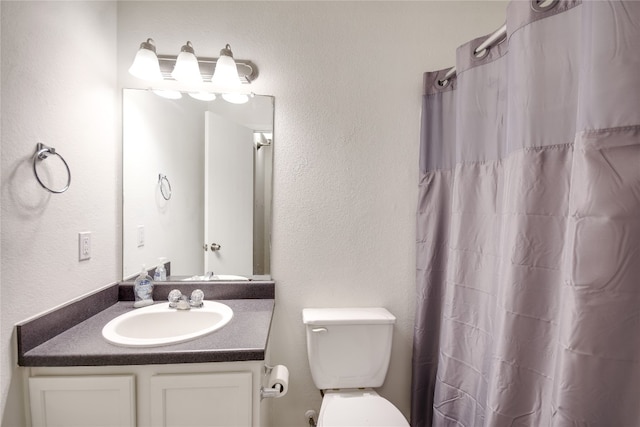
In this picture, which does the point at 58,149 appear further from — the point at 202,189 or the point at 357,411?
the point at 357,411

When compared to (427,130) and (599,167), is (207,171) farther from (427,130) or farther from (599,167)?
(599,167)

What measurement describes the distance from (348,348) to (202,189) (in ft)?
3.63

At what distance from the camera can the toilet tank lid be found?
1379 mm

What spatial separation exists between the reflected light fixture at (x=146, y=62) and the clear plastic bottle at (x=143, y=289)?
3.04ft

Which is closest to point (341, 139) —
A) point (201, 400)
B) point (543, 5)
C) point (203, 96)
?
point (203, 96)

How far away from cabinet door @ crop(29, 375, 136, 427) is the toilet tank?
2.41ft

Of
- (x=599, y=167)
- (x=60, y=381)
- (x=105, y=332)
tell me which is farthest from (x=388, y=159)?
(x=60, y=381)

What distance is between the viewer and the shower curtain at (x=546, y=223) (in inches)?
25.9

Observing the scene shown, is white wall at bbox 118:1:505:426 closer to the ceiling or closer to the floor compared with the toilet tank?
closer to the ceiling

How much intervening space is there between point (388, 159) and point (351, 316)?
85 cm

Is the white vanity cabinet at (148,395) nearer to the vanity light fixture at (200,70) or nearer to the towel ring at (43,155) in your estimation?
the towel ring at (43,155)

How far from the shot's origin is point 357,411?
4.12 feet

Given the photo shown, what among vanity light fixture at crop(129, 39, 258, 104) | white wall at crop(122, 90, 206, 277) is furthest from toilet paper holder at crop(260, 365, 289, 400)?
vanity light fixture at crop(129, 39, 258, 104)

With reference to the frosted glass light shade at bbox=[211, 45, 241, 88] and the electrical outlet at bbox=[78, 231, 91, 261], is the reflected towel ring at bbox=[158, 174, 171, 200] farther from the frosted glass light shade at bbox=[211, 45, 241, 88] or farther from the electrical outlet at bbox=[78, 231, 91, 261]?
the frosted glass light shade at bbox=[211, 45, 241, 88]
